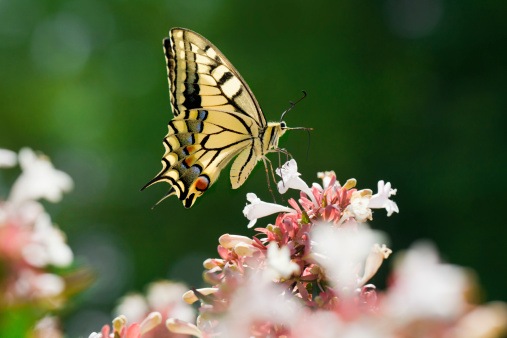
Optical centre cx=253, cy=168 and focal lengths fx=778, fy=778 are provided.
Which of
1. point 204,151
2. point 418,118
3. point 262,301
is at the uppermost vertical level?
point 418,118

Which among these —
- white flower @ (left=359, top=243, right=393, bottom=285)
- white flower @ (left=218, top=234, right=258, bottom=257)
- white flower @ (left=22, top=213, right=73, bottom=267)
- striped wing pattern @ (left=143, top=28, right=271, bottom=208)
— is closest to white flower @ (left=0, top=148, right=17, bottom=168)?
white flower @ (left=22, top=213, right=73, bottom=267)

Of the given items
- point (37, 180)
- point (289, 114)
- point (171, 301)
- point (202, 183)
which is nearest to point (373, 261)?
point (171, 301)

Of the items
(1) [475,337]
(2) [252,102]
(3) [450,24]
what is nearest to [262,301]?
(1) [475,337]

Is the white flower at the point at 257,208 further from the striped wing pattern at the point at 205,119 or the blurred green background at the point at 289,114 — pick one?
the blurred green background at the point at 289,114

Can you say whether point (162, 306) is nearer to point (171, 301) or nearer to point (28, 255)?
point (171, 301)

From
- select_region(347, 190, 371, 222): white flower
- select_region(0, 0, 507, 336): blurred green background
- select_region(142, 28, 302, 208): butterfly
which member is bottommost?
select_region(347, 190, 371, 222): white flower

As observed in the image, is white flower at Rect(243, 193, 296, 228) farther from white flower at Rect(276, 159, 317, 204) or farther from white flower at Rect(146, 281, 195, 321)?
white flower at Rect(146, 281, 195, 321)

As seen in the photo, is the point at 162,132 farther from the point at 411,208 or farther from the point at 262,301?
the point at 262,301
